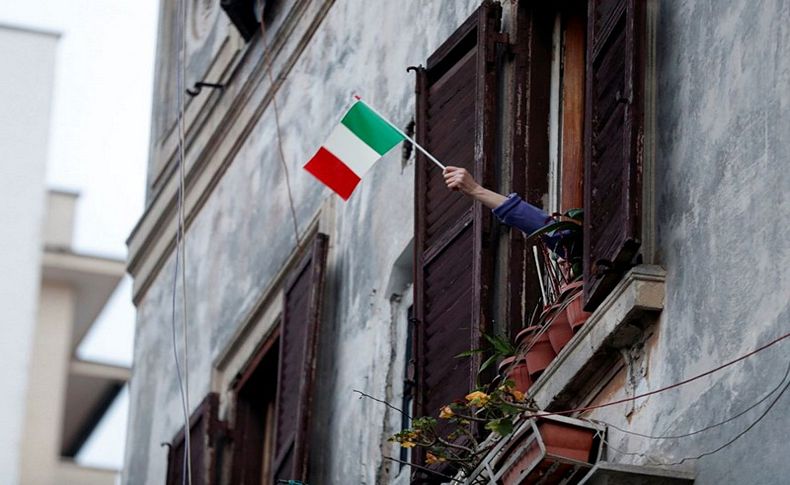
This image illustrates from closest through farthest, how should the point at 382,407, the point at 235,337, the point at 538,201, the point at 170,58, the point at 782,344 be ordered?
the point at 782,344 → the point at 538,201 → the point at 382,407 → the point at 235,337 → the point at 170,58

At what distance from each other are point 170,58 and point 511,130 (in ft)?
25.8

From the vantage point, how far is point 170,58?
1661 cm

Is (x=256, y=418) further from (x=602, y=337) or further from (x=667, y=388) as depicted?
(x=667, y=388)

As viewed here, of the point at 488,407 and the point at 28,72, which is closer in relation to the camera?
the point at 488,407

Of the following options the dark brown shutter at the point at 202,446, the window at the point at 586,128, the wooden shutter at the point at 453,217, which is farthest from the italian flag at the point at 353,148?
the dark brown shutter at the point at 202,446

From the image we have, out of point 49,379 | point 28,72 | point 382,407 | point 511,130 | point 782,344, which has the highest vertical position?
point 28,72

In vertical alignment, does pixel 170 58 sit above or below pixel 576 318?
above

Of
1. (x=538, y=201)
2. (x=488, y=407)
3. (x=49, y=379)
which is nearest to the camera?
(x=488, y=407)

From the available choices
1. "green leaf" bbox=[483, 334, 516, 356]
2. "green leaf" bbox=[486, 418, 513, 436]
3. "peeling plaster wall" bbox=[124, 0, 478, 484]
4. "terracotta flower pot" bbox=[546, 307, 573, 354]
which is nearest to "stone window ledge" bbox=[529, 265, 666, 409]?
"terracotta flower pot" bbox=[546, 307, 573, 354]

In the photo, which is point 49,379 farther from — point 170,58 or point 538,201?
point 538,201

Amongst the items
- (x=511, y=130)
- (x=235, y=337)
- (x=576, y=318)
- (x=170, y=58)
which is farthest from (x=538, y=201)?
(x=170, y=58)

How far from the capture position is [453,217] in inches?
369

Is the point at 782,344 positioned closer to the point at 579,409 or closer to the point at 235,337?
the point at 579,409

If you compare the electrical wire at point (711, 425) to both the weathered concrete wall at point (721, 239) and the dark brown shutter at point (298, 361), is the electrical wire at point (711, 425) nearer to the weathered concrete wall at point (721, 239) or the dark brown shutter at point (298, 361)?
the weathered concrete wall at point (721, 239)
